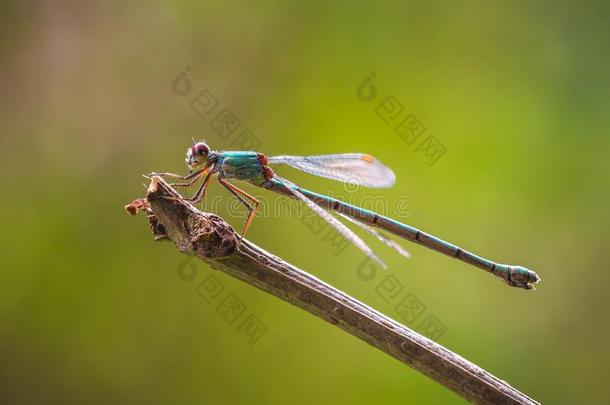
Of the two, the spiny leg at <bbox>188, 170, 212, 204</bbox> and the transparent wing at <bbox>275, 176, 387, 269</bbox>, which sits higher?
the spiny leg at <bbox>188, 170, 212, 204</bbox>

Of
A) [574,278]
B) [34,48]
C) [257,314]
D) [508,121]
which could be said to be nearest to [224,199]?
[257,314]

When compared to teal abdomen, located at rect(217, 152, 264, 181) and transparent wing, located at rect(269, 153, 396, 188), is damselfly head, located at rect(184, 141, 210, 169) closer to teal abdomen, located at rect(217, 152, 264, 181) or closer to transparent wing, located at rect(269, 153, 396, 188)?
teal abdomen, located at rect(217, 152, 264, 181)

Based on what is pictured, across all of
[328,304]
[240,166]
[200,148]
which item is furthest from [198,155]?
[328,304]

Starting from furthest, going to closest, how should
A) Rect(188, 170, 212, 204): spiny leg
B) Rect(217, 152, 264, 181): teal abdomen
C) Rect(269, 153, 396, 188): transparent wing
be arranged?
Rect(269, 153, 396, 188): transparent wing → Rect(217, 152, 264, 181): teal abdomen → Rect(188, 170, 212, 204): spiny leg

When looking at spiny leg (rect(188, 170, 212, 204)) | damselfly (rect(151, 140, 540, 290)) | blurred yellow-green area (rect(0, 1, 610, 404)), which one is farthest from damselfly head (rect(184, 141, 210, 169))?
blurred yellow-green area (rect(0, 1, 610, 404))

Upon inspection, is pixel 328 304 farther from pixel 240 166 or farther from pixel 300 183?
pixel 300 183

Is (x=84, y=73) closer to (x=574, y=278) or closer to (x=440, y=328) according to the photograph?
(x=440, y=328)

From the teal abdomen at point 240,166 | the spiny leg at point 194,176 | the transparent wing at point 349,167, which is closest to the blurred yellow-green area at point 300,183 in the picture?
the transparent wing at point 349,167
